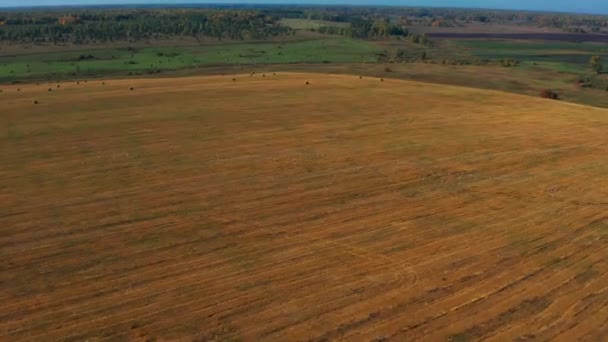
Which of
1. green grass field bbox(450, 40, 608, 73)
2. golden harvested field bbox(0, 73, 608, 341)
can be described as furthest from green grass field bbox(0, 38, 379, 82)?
golden harvested field bbox(0, 73, 608, 341)

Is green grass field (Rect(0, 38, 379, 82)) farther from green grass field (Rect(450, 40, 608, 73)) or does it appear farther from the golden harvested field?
the golden harvested field

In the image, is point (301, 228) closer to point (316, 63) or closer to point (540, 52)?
point (316, 63)

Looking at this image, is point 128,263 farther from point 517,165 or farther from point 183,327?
point 517,165

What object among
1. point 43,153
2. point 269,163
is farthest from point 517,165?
point 43,153

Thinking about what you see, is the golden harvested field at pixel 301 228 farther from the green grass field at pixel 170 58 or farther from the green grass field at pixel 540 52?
the green grass field at pixel 540 52

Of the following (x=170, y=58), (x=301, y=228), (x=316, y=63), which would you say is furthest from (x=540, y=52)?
(x=301, y=228)

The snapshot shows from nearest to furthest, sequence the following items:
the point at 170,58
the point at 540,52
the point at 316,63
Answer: the point at 316,63 < the point at 170,58 < the point at 540,52

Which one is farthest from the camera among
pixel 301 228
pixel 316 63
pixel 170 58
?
pixel 170 58
